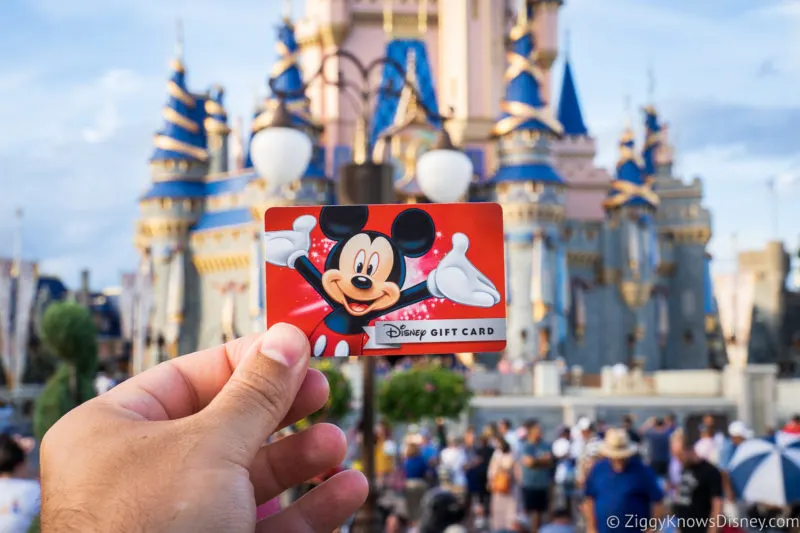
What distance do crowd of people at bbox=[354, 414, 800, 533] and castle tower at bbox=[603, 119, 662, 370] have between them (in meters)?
24.5

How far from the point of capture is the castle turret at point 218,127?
45844 millimetres

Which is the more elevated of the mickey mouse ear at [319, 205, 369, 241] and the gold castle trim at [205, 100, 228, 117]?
the gold castle trim at [205, 100, 228, 117]

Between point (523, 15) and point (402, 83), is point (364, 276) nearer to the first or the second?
point (523, 15)

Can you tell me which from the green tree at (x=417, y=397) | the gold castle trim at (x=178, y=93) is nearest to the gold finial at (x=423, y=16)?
the gold castle trim at (x=178, y=93)

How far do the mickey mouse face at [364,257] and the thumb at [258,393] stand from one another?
0.68 ft

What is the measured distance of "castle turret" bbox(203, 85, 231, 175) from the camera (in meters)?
45.8

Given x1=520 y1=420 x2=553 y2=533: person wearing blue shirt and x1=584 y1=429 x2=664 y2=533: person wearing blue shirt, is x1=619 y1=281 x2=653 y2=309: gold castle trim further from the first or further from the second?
x1=584 y1=429 x2=664 y2=533: person wearing blue shirt

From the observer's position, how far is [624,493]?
6.95 metres

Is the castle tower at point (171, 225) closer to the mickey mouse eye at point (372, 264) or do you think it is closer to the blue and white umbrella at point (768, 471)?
the blue and white umbrella at point (768, 471)

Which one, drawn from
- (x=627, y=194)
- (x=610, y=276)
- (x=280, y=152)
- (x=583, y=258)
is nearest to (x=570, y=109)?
(x=627, y=194)

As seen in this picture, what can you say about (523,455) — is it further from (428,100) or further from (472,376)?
(428,100)

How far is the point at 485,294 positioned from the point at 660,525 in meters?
5.16

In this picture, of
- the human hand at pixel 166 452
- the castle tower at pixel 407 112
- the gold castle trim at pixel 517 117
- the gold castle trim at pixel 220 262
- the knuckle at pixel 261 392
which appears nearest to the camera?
the human hand at pixel 166 452

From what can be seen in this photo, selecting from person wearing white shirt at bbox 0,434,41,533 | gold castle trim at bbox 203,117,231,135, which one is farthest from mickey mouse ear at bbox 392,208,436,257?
gold castle trim at bbox 203,117,231,135
